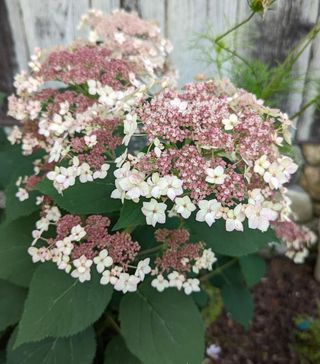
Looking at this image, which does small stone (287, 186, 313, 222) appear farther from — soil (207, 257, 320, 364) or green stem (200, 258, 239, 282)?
green stem (200, 258, 239, 282)

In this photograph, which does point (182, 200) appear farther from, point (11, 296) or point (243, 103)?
point (11, 296)

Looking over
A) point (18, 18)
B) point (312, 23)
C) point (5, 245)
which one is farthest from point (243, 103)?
point (18, 18)

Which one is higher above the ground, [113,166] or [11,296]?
[113,166]

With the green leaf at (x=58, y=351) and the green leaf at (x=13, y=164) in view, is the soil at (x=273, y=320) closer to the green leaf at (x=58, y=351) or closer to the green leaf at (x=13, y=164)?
the green leaf at (x=58, y=351)

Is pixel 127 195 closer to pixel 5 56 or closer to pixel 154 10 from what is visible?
pixel 154 10

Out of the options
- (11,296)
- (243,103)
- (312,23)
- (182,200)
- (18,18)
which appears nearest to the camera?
(182,200)

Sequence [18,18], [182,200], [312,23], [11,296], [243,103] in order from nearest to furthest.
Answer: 1. [182,200]
2. [243,103]
3. [11,296]
4. [312,23]
5. [18,18]

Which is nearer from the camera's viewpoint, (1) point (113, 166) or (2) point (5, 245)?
(1) point (113, 166)

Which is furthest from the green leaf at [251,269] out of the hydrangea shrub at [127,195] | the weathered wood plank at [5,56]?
the weathered wood plank at [5,56]
